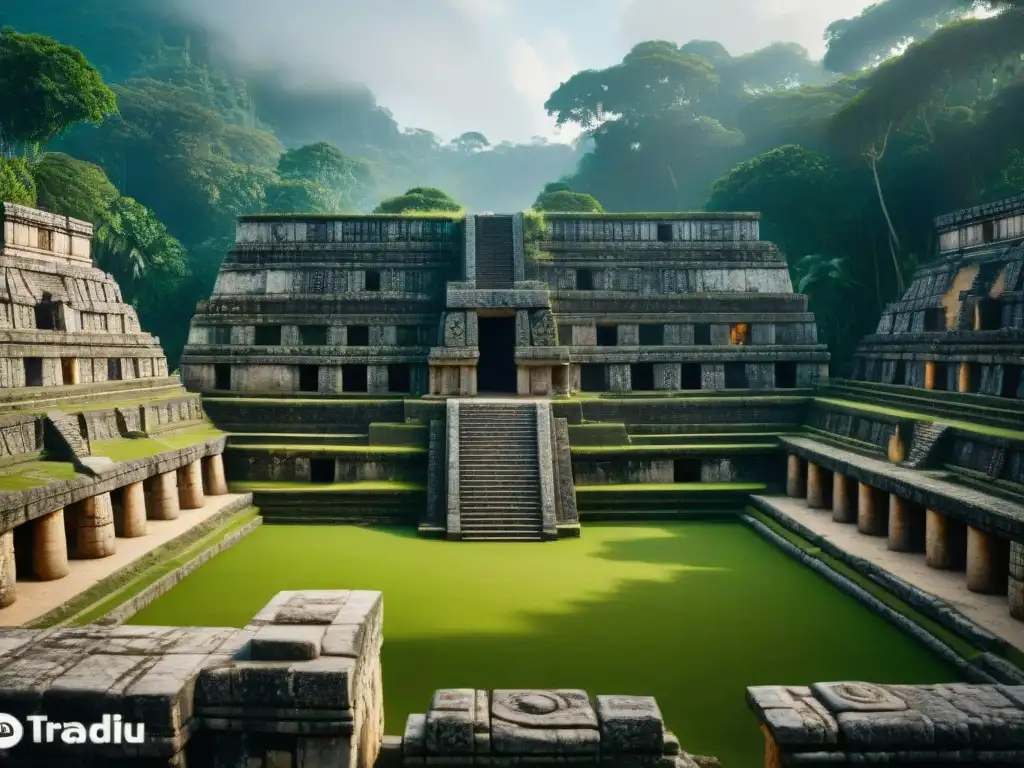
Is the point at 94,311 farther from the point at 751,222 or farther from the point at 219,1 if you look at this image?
the point at 219,1

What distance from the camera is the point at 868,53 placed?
2172 inches

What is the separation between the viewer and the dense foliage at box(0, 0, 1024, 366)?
32.1m

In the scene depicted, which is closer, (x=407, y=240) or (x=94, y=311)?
(x=94, y=311)

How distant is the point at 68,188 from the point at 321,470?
2411 centimetres

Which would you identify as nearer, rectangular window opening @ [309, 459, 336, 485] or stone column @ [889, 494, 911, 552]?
stone column @ [889, 494, 911, 552]

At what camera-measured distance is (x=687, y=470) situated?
62.2 feet

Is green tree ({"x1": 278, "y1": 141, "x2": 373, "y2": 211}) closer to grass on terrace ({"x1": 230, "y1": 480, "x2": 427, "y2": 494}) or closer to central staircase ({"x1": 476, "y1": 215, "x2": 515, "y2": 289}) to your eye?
central staircase ({"x1": 476, "y1": 215, "x2": 515, "y2": 289})

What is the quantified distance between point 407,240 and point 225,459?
9975mm

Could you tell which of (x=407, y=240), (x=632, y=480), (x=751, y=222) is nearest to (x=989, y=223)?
(x=751, y=222)

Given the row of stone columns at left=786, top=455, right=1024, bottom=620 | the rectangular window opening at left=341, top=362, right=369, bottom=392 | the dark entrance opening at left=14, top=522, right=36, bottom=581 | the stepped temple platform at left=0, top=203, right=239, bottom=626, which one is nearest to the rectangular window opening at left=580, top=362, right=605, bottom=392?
the row of stone columns at left=786, top=455, right=1024, bottom=620

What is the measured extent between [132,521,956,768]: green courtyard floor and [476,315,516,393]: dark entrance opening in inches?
450

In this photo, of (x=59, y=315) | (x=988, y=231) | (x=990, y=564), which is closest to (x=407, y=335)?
(x=59, y=315)

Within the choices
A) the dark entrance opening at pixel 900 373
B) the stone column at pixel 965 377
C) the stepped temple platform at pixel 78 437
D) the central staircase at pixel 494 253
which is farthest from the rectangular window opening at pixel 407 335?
the stone column at pixel 965 377

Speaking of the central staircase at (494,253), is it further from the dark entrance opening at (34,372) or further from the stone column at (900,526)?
the stone column at (900,526)
